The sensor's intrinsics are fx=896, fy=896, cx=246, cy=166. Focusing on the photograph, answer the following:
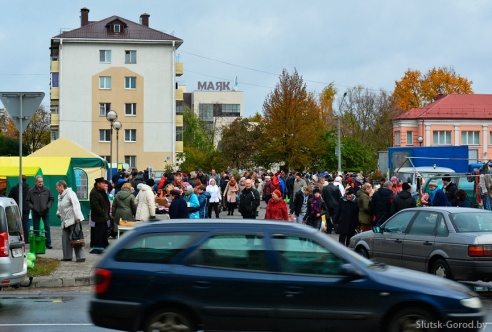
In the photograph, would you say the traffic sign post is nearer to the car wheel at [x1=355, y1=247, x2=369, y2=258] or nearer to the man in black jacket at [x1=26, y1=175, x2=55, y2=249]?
the man in black jacket at [x1=26, y1=175, x2=55, y2=249]

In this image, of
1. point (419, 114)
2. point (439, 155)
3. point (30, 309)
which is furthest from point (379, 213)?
point (419, 114)

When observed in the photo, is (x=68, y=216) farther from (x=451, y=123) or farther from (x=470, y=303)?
(x=451, y=123)

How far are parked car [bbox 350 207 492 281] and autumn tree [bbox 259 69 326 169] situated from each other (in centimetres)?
4958

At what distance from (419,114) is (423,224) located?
3090 inches

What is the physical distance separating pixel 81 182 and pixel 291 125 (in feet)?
119

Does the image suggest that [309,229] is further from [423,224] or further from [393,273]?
[423,224]

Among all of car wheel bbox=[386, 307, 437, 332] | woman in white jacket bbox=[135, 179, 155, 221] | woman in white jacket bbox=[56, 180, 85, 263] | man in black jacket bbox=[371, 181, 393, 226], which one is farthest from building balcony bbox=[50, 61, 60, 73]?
car wheel bbox=[386, 307, 437, 332]

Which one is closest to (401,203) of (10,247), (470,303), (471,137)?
(10,247)

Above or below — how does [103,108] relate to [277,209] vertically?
above

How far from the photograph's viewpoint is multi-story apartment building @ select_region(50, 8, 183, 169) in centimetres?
8131

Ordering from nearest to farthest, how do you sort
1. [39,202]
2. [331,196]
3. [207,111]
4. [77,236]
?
[77,236] → [39,202] → [331,196] → [207,111]

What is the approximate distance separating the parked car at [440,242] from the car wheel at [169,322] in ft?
22.0

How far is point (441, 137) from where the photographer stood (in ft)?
311

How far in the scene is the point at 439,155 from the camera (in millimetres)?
38344
